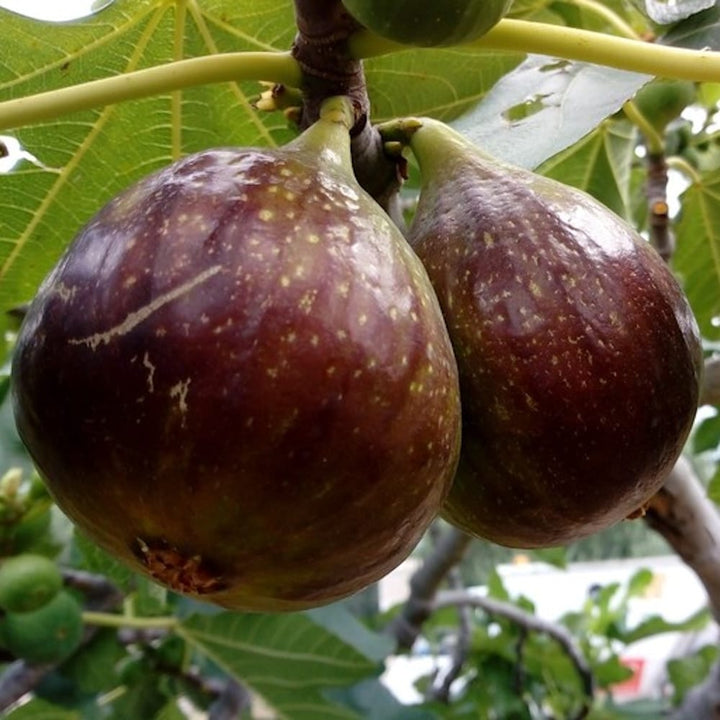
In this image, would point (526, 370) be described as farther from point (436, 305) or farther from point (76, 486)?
point (76, 486)

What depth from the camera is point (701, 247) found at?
5.70 ft

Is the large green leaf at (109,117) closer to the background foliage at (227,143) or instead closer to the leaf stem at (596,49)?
the background foliage at (227,143)

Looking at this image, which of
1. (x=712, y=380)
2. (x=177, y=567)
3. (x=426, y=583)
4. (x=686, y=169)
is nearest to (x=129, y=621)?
(x=426, y=583)

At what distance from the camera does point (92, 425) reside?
0.72m

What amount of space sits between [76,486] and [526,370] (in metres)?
0.33

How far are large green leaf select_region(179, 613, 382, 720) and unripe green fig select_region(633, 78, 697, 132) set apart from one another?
1.02m

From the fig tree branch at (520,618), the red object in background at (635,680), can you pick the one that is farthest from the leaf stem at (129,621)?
the red object in background at (635,680)

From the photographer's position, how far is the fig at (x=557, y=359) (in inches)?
32.8

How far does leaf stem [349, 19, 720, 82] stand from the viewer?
873mm

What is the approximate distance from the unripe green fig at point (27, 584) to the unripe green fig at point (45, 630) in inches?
0.6

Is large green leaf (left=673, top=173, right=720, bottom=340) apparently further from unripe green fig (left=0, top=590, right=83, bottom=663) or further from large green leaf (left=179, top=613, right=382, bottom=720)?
unripe green fig (left=0, top=590, right=83, bottom=663)

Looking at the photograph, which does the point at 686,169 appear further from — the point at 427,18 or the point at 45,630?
the point at 45,630

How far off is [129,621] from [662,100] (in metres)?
1.30

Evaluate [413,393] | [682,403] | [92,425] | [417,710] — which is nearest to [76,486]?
[92,425]
